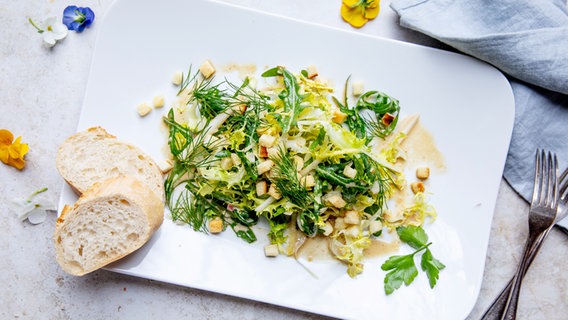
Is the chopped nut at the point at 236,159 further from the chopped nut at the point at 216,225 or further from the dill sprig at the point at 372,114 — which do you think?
the dill sprig at the point at 372,114

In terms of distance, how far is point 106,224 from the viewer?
277 cm

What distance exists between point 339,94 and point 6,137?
2.02 metres

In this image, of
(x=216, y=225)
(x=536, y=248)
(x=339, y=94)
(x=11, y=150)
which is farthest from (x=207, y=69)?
(x=536, y=248)

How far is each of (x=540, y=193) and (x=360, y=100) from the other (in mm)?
Answer: 1182

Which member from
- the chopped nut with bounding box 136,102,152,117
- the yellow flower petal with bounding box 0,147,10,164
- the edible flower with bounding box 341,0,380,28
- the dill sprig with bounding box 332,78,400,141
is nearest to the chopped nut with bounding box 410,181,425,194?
the dill sprig with bounding box 332,78,400,141

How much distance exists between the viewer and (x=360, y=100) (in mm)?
2965

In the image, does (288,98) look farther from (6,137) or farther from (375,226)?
(6,137)

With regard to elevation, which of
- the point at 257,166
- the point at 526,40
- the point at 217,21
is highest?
the point at 217,21

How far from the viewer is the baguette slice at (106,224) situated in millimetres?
2697

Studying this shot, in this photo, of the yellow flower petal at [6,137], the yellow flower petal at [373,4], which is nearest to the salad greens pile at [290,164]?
the yellow flower petal at [373,4]

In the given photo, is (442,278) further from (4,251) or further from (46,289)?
(4,251)

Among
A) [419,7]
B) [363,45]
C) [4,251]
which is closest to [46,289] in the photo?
[4,251]

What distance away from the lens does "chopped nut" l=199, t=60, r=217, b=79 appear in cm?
292

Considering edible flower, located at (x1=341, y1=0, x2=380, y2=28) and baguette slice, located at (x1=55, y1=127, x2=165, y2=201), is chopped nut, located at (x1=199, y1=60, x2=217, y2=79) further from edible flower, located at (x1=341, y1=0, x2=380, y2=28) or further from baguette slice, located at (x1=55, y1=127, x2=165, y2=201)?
edible flower, located at (x1=341, y1=0, x2=380, y2=28)
